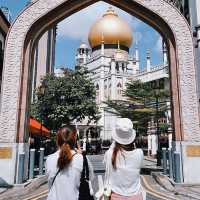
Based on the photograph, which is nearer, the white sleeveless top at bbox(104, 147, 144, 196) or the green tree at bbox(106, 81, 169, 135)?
the white sleeveless top at bbox(104, 147, 144, 196)

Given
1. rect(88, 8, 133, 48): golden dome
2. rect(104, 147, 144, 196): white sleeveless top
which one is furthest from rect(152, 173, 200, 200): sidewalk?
rect(88, 8, 133, 48): golden dome

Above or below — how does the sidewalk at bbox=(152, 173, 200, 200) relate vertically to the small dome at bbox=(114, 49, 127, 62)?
below

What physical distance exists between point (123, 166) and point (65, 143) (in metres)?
0.65

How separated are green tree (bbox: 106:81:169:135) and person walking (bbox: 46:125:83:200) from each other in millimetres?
25441

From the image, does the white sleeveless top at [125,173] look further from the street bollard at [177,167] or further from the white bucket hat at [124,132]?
the street bollard at [177,167]

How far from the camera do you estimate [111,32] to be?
195ft

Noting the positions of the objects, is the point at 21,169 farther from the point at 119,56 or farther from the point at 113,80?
the point at 119,56

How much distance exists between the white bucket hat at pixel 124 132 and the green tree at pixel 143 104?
83.1ft

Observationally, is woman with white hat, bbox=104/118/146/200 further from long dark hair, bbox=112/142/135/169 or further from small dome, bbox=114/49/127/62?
small dome, bbox=114/49/127/62

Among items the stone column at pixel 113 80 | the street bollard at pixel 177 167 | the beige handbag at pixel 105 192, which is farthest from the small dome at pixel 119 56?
the beige handbag at pixel 105 192

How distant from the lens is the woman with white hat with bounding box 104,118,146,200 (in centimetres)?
306

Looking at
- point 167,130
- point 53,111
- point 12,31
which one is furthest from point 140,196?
point 167,130

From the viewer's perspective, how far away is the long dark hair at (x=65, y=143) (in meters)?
3.06

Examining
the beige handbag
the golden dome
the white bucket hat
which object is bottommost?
the beige handbag
